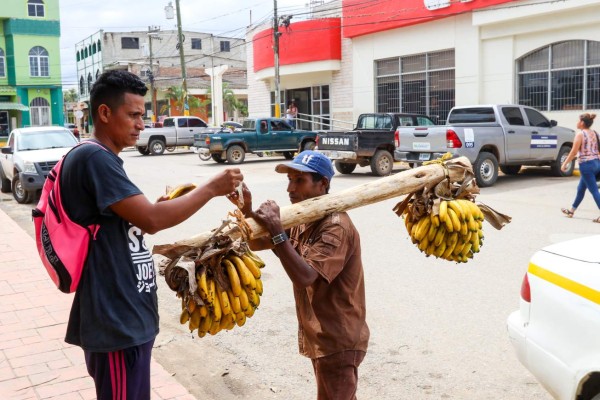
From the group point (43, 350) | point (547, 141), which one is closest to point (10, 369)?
point (43, 350)

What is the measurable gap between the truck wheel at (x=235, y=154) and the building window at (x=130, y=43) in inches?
1840

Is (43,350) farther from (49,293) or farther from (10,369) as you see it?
(49,293)

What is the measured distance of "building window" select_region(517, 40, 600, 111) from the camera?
746 inches

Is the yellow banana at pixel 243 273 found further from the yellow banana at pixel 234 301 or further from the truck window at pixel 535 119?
the truck window at pixel 535 119

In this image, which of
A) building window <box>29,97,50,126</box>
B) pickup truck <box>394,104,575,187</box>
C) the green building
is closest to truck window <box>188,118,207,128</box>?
pickup truck <box>394,104,575,187</box>

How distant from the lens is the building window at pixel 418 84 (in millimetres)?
23688

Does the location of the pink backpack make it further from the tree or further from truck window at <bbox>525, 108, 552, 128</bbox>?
the tree

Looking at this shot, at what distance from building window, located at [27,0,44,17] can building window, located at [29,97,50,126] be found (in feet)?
21.2

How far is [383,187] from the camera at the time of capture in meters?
2.93

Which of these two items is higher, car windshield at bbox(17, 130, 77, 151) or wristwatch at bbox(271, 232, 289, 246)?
car windshield at bbox(17, 130, 77, 151)

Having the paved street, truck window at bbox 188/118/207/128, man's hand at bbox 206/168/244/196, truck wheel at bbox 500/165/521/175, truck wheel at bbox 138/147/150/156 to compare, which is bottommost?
the paved street

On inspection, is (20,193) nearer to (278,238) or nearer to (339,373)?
(339,373)

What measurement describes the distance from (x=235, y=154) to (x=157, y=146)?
25.7 feet

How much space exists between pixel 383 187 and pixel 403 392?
201cm
